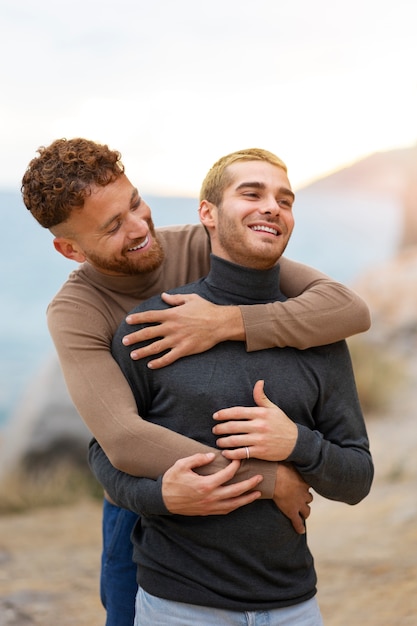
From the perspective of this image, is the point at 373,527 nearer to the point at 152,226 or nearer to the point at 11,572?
the point at 11,572

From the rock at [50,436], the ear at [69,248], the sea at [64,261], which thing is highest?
the ear at [69,248]

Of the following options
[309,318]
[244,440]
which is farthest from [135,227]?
[244,440]

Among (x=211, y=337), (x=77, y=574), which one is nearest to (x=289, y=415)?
(x=211, y=337)

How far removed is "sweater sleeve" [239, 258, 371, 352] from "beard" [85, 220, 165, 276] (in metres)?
0.25

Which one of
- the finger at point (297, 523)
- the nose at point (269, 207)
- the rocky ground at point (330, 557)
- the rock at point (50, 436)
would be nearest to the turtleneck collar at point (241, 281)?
the nose at point (269, 207)

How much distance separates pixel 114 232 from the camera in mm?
1764

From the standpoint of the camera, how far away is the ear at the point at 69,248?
5.98 ft

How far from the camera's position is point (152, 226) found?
186 cm

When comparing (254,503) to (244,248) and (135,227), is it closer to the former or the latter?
(244,248)

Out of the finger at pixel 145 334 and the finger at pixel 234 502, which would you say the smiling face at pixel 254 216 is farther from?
the finger at pixel 234 502

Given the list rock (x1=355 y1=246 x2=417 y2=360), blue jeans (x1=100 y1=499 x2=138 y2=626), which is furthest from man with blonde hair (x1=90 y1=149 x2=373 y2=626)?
rock (x1=355 y1=246 x2=417 y2=360)

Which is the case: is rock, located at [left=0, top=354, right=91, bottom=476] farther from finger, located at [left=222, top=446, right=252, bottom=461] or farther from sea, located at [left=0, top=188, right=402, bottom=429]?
finger, located at [left=222, top=446, right=252, bottom=461]

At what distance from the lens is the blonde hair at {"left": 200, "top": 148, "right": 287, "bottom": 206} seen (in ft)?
5.75

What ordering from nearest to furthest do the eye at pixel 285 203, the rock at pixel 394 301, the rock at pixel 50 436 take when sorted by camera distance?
the eye at pixel 285 203
the rock at pixel 50 436
the rock at pixel 394 301
